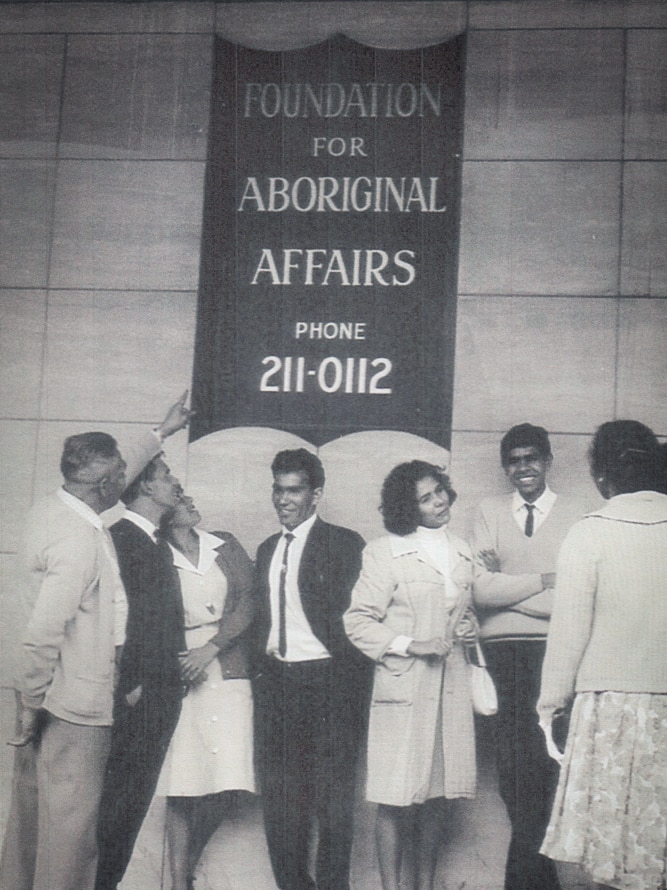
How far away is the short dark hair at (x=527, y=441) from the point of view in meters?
4.53

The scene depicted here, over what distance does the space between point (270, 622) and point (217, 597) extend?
0.23 meters

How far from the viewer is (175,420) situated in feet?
15.3

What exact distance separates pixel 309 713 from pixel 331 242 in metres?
1.86

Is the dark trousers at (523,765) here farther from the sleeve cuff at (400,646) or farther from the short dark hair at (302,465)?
the short dark hair at (302,465)

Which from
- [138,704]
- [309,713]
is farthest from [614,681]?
[138,704]

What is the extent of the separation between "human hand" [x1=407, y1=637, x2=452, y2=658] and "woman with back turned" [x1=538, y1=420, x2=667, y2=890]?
389 mm

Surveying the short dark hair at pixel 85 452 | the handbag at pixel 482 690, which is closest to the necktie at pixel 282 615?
the handbag at pixel 482 690

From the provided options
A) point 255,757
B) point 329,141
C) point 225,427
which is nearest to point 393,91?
point 329,141

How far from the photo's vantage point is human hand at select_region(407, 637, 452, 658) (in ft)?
14.4

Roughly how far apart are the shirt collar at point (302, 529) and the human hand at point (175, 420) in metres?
0.60

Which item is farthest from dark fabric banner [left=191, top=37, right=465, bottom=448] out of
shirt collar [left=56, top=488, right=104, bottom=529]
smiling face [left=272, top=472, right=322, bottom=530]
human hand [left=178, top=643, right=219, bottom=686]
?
human hand [left=178, top=643, right=219, bottom=686]

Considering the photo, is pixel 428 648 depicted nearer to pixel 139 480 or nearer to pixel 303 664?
pixel 303 664

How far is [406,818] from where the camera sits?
438 centimetres

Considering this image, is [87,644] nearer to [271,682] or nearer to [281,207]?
[271,682]
